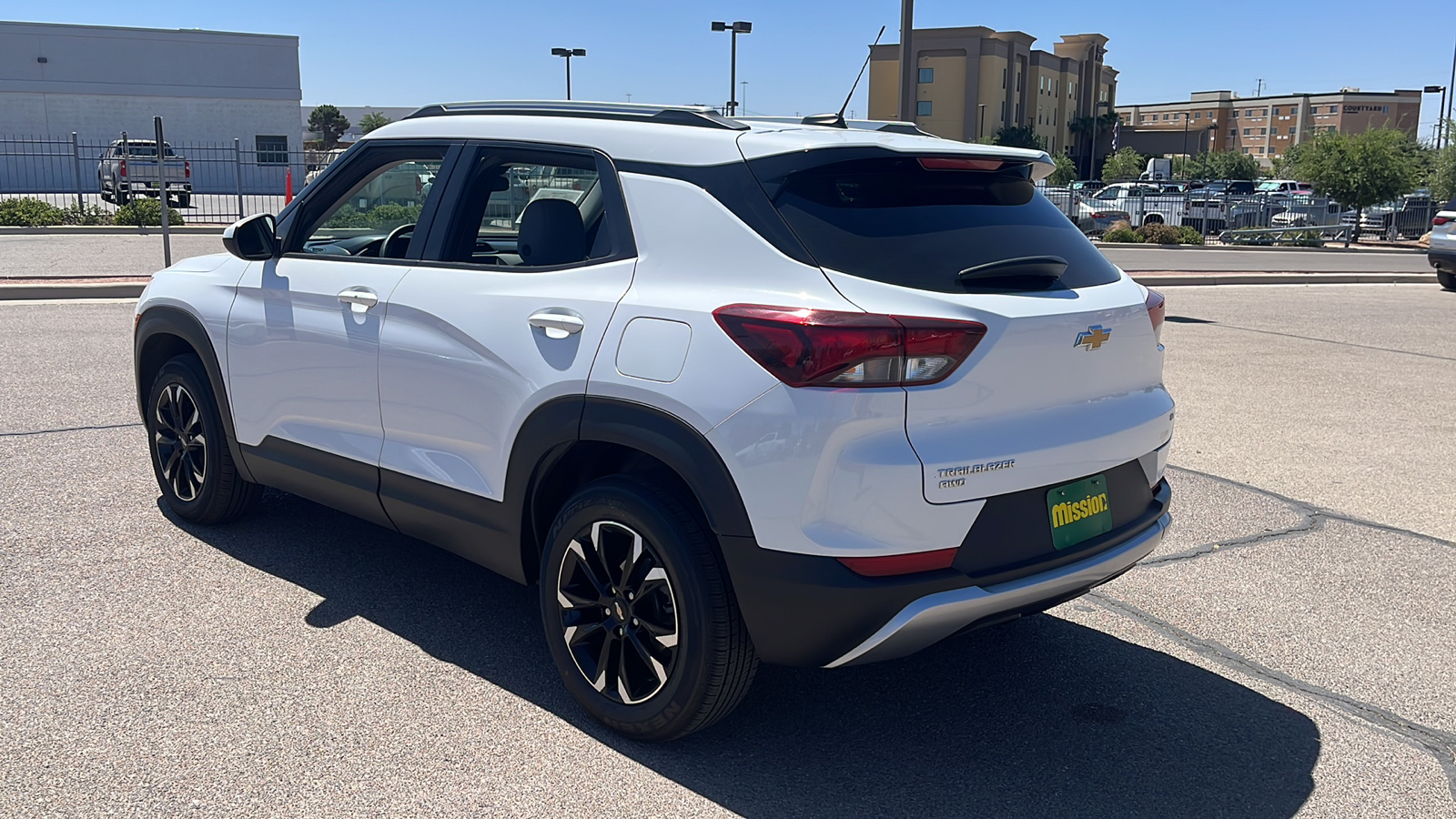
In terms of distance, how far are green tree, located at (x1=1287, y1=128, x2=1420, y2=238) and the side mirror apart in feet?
132

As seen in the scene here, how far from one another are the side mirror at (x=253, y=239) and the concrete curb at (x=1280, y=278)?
16.0 m

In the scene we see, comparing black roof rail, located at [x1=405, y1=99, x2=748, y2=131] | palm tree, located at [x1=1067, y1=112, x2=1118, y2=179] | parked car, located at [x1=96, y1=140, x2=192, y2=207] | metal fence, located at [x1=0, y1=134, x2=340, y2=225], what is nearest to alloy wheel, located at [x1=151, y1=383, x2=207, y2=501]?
black roof rail, located at [x1=405, y1=99, x2=748, y2=131]

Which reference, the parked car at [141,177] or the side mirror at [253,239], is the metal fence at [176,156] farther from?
the side mirror at [253,239]

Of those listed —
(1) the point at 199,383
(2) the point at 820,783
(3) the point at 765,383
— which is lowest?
(2) the point at 820,783

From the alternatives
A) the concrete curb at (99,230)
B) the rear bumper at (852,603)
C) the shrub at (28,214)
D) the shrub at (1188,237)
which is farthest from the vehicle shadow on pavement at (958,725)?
the shrub at (1188,237)

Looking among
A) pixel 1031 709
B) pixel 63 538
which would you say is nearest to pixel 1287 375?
pixel 1031 709

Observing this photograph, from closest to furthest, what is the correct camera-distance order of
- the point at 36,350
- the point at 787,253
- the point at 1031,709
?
the point at 787,253, the point at 1031,709, the point at 36,350

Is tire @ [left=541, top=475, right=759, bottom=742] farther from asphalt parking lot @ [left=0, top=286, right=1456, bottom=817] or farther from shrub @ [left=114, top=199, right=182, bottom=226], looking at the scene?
shrub @ [left=114, top=199, right=182, bottom=226]

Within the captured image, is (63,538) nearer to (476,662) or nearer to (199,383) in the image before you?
(199,383)

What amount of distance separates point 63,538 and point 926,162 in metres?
3.96

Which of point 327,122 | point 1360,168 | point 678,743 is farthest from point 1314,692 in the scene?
Answer: point 327,122

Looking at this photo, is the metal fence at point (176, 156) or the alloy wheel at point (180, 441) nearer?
the alloy wheel at point (180, 441)

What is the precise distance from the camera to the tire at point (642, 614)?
3.15m

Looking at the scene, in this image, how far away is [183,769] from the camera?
321cm
